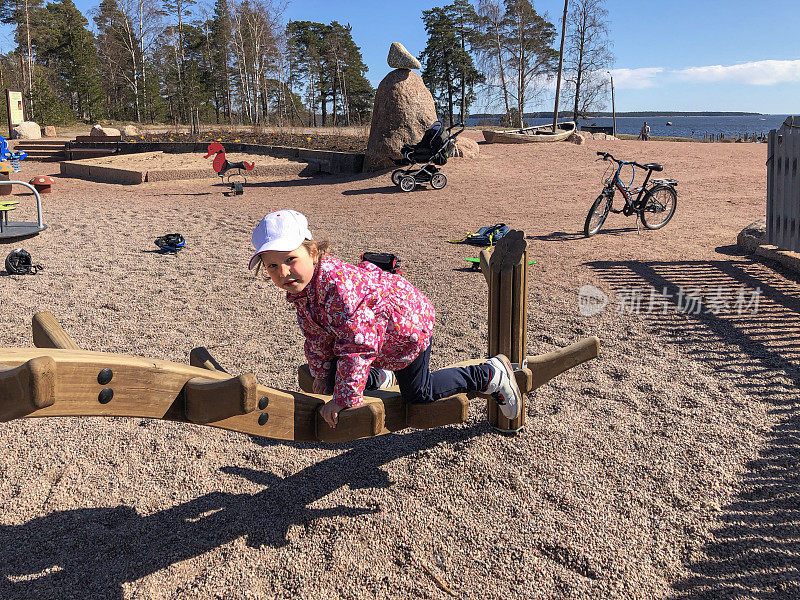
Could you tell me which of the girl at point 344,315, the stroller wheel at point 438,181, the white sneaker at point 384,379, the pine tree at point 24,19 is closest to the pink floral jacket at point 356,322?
the girl at point 344,315

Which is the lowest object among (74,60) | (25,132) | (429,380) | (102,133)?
(429,380)

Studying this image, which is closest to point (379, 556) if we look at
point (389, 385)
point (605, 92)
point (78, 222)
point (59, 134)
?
point (389, 385)

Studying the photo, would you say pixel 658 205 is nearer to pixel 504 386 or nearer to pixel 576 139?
pixel 504 386

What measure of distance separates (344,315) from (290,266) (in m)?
0.26

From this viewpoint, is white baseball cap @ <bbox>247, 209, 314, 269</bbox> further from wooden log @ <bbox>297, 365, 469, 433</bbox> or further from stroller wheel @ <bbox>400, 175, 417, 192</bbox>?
stroller wheel @ <bbox>400, 175, 417, 192</bbox>

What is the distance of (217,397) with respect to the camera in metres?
1.96

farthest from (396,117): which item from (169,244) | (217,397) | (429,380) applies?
(217,397)

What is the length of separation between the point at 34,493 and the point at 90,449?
1.47 ft

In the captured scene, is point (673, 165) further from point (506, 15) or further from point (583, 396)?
point (506, 15)

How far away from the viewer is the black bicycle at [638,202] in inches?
369

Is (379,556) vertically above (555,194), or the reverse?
(555,194)

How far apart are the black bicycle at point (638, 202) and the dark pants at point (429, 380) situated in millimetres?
6719

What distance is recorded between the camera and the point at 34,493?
3152 millimetres

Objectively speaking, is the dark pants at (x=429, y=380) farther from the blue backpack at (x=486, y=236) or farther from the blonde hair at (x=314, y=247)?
the blue backpack at (x=486, y=236)
